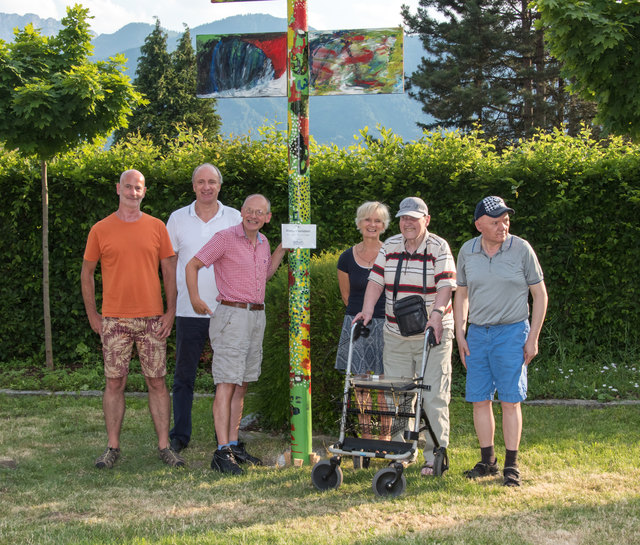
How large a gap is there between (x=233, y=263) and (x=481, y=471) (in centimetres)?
230

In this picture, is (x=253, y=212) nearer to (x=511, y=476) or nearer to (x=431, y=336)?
(x=431, y=336)

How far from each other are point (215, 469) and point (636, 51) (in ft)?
17.8

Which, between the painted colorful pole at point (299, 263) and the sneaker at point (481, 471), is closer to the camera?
the sneaker at point (481, 471)

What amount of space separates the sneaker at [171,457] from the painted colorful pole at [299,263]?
2.75 feet

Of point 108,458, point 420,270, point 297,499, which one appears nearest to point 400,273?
point 420,270

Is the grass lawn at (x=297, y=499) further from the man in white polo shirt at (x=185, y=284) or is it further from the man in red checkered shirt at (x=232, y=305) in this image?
the man in red checkered shirt at (x=232, y=305)

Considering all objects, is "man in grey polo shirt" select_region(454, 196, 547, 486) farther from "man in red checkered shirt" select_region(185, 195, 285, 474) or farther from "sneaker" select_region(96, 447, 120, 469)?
"sneaker" select_region(96, 447, 120, 469)

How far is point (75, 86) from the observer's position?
8000 millimetres

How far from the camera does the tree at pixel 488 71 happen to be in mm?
26828

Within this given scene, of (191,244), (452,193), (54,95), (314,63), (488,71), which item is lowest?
(191,244)

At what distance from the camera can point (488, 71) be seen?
29.8m

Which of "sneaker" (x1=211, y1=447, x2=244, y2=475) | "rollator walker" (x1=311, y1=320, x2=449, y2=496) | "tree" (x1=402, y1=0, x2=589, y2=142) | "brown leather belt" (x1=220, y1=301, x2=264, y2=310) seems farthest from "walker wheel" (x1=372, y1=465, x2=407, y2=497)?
"tree" (x1=402, y1=0, x2=589, y2=142)

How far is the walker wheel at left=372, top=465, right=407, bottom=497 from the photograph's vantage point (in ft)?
15.0

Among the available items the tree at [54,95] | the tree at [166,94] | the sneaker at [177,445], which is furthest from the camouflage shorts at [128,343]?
the tree at [166,94]
